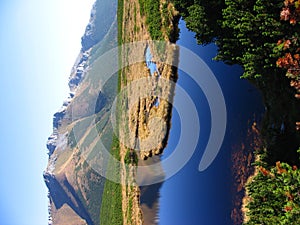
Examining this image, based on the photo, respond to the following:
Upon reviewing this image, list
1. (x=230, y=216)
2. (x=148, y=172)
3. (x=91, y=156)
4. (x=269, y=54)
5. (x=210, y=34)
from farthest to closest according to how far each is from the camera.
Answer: (x=91, y=156), (x=148, y=172), (x=230, y=216), (x=210, y=34), (x=269, y=54)

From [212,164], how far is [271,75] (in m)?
9.45

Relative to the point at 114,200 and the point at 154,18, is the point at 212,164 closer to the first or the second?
the point at 154,18

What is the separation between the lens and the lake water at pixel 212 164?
64.6 ft

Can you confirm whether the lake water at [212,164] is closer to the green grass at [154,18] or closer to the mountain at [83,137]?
the green grass at [154,18]

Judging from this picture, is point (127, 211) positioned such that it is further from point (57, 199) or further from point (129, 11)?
point (57, 199)

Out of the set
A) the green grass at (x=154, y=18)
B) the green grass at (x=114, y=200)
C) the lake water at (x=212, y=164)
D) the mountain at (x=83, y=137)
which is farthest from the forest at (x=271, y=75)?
the mountain at (x=83, y=137)

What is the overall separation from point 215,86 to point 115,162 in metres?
18.5

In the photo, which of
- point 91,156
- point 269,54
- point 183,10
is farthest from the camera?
point 91,156

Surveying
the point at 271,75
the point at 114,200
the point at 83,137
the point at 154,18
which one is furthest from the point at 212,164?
the point at 83,137

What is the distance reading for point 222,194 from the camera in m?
20.6

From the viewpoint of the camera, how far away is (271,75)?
45.0 ft

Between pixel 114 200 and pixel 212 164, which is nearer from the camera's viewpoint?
pixel 212 164

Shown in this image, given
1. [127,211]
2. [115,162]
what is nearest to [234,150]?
[127,211]

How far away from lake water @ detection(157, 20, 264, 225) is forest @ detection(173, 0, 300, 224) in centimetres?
223
